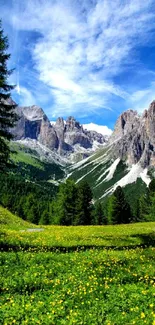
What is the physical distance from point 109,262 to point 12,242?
7311 millimetres

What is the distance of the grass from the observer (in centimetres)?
922

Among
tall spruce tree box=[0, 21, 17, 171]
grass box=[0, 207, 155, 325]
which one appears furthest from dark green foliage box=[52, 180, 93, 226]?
grass box=[0, 207, 155, 325]

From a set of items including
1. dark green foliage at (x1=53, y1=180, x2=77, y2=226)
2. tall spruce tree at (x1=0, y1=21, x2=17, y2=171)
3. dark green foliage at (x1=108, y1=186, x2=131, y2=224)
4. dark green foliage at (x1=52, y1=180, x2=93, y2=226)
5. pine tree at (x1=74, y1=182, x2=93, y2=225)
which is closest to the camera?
tall spruce tree at (x1=0, y1=21, x2=17, y2=171)

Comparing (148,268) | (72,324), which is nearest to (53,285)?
(72,324)

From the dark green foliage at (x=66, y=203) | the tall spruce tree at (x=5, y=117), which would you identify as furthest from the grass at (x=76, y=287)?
the dark green foliage at (x=66, y=203)

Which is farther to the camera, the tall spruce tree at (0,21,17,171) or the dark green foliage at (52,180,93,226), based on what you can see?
the dark green foliage at (52,180,93,226)

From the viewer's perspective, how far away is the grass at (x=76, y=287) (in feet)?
30.2

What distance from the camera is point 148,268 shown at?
49.5 feet

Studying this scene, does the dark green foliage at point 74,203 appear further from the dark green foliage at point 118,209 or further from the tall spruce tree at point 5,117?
the tall spruce tree at point 5,117

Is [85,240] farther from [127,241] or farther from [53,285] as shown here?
[53,285]

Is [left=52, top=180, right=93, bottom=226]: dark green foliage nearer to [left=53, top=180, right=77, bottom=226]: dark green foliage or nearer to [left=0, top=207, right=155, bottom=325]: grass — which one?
[left=53, top=180, right=77, bottom=226]: dark green foliage

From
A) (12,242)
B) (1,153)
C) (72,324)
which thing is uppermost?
(1,153)

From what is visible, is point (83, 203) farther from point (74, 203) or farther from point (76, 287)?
point (76, 287)

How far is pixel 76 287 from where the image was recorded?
11859mm
